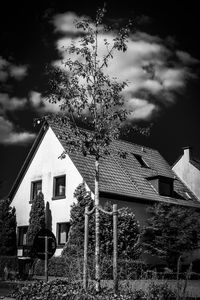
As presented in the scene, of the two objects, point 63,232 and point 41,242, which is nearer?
point 41,242

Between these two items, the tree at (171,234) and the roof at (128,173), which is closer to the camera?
the tree at (171,234)

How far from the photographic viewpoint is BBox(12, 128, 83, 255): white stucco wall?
79.6ft

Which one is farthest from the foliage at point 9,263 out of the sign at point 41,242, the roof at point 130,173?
the roof at point 130,173

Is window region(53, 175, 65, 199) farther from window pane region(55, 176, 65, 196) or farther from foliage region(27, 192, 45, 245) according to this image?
foliage region(27, 192, 45, 245)

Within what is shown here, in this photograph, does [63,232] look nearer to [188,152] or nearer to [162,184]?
[162,184]

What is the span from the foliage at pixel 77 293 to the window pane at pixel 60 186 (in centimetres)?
1332

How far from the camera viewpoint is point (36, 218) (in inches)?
967

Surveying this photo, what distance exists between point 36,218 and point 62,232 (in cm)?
181

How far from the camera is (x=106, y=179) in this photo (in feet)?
81.5

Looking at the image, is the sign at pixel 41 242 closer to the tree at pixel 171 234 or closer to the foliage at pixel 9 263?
the foliage at pixel 9 263

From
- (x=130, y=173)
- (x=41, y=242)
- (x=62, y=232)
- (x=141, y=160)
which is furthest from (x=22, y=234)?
(x=41, y=242)

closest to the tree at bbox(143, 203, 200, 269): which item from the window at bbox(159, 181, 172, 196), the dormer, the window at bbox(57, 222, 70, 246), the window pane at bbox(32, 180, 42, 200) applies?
the dormer

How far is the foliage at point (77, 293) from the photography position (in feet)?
32.6

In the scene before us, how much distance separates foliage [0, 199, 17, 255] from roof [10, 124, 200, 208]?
2279 mm
